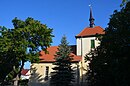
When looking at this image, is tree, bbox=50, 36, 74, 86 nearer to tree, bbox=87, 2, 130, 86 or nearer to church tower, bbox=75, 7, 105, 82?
church tower, bbox=75, 7, 105, 82

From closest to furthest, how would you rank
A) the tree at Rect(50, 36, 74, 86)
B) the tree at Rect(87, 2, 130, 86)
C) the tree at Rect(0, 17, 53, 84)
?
the tree at Rect(87, 2, 130, 86) → the tree at Rect(0, 17, 53, 84) → the tree at Rect(50, 36, 74, 86)

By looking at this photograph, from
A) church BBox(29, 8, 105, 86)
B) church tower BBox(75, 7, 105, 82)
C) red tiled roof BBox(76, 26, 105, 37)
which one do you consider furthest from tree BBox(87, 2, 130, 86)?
red tiled roof BBox(76, 26, 105, 37)

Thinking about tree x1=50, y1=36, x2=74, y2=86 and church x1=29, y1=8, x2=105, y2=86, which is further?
church x1=29, y1=8, x2=105, y2=86

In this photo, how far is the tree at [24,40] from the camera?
32531 millimetres

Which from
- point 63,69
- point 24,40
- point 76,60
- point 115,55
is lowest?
point 63,69

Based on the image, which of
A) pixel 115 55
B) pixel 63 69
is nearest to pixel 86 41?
pixel 63 69

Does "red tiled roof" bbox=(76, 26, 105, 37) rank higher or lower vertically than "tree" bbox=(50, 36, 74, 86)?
higher

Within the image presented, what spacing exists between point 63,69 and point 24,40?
289 inches

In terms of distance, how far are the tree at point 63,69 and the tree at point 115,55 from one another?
1039 cm

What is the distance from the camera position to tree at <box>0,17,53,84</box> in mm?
32531

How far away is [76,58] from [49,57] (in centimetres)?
517

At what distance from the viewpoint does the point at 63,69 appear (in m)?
36.0

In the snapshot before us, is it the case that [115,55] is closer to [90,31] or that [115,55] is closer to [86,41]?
[86,41]

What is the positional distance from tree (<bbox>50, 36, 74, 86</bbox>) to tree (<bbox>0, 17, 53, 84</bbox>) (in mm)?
2570
